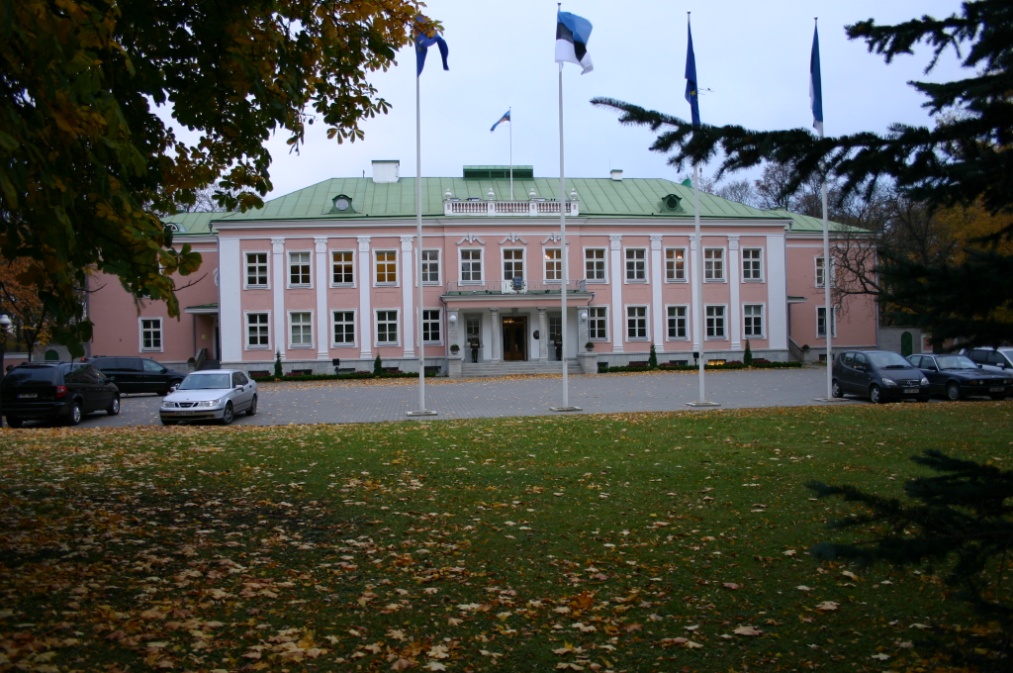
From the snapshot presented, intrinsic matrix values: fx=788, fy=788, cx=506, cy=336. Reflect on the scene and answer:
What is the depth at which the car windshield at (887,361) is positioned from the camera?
24000mm

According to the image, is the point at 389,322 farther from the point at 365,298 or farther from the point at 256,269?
the point at 256,269

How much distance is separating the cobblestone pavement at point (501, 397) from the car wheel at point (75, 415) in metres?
0.48

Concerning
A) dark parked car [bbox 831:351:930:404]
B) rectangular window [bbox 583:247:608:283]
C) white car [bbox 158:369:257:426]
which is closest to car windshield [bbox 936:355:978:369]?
dark parked car [bbox 831:351:930:404]

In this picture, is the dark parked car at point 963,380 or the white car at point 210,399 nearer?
the white car at point 210,399

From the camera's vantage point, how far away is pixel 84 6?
4973mm

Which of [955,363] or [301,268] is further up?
[301,268]

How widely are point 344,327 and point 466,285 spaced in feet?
24.6

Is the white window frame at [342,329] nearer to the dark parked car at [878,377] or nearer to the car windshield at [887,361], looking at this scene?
the dark parked car at [878,377]

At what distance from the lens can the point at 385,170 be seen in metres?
50.7

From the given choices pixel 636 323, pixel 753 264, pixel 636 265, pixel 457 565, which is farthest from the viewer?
pixel 753 264

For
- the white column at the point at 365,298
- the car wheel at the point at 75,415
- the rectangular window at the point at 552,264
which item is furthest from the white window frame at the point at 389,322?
the car wheel at the point at 75,415

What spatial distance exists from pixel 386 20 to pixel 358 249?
3728 centimetres

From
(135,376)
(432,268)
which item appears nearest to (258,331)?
(432,268)

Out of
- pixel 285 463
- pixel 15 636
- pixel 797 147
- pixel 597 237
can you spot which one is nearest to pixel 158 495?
pixel 285 463
